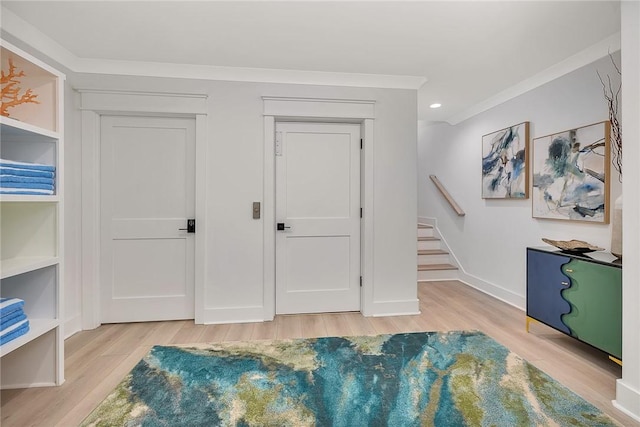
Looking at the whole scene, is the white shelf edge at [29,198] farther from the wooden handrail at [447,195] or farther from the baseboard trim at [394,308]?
the wooden handrail at [447,195]

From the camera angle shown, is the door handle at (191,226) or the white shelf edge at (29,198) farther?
the door handle at (191,226)

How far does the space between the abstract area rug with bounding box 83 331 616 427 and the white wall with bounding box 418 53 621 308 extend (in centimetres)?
136

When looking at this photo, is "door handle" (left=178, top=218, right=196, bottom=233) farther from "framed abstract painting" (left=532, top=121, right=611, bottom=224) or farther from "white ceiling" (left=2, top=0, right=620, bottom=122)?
"framed abstract painting" (left=532, top=121, right=611, bottom=224)

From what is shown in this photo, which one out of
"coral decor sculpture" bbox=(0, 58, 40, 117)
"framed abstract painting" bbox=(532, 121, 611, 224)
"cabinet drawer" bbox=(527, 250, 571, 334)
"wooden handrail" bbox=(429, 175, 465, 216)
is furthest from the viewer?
"wooden handrail" bbox=(429, 175, 465, 216)

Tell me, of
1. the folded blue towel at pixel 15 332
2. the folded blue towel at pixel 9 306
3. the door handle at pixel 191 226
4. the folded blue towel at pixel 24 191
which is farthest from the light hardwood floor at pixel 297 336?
the folded blue towel at pixel 24 191

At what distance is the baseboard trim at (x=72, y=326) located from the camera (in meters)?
2.50

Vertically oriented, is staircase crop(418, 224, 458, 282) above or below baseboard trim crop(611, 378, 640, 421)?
above

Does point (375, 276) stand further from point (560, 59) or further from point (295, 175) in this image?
point (560, 59)

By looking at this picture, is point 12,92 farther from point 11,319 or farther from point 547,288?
point 547,288

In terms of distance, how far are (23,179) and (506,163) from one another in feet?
13.6

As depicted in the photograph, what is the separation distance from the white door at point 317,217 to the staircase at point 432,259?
1.72m

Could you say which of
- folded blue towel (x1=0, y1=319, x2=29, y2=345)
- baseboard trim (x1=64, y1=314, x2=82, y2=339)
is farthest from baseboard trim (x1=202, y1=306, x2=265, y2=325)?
folded blue towel (x1=0, y1=319, x2=29, y2=345)

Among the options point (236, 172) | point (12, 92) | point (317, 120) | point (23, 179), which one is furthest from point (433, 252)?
point (12, 92)

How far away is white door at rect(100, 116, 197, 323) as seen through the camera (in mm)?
2725
